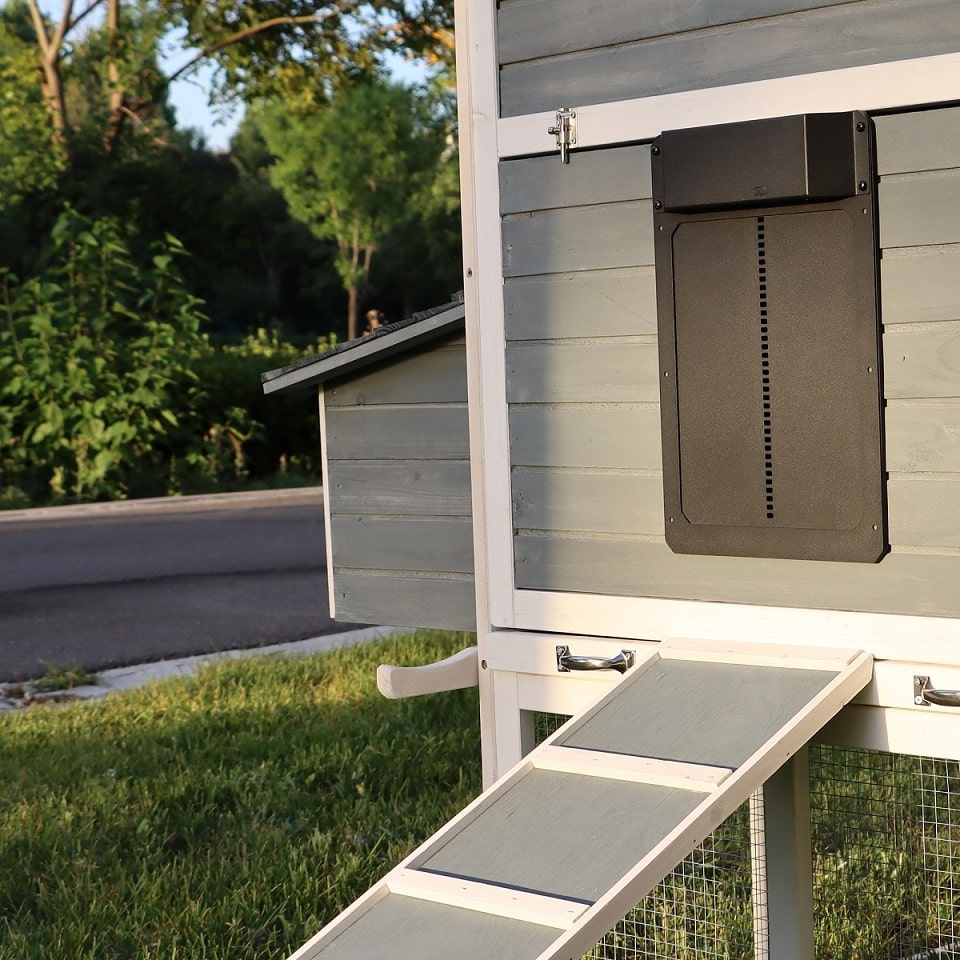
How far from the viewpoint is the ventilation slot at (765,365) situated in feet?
8.54

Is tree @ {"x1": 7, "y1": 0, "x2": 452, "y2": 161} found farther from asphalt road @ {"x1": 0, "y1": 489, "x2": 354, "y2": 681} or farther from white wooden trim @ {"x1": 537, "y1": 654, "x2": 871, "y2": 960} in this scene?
white wooden trim @ {"x1": 537, "y1": 654, "x2": 871, "y2": 960}

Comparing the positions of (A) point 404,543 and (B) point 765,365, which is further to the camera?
(A) point 404,543

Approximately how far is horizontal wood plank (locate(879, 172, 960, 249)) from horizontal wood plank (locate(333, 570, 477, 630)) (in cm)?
133

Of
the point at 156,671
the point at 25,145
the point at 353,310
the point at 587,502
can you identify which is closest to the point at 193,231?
the point at 25,145

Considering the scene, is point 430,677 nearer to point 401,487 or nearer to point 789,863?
A: point 401,487

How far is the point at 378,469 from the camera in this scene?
3377mm

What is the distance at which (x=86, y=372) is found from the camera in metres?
11.9

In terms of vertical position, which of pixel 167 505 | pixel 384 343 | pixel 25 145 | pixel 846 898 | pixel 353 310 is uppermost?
pixel 25 145

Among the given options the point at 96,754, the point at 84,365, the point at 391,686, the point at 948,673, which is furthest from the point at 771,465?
the point at 84,365

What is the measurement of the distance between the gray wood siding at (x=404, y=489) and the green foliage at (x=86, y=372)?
893 centimetres

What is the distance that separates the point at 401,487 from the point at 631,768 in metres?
1.17

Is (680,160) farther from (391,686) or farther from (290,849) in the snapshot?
(290,849)

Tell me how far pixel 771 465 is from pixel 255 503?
407 inches

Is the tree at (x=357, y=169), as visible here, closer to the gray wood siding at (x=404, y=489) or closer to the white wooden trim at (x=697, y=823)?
the gray wood siding at (x=404, y=489)
